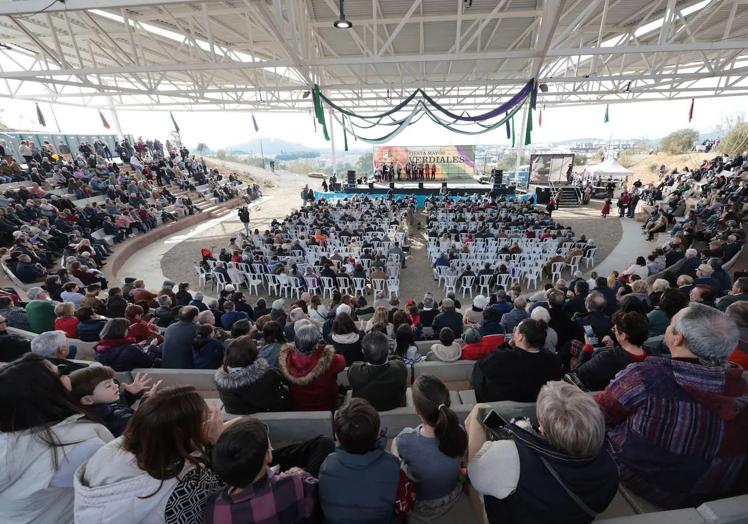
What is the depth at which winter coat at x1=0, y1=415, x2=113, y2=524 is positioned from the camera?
1345mm

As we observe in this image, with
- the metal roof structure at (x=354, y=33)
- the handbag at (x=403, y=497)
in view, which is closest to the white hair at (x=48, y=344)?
the handbag at (x=403, y=497)

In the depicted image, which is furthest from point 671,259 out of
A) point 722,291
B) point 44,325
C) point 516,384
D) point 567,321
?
point 44,325

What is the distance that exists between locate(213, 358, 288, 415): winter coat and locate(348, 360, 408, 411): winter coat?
572mm

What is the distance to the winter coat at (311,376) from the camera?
7.73 feet

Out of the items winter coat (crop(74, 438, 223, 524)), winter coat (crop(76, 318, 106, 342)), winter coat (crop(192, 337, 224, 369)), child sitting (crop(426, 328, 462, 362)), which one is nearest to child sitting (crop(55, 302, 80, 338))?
winter coat (crop(76, 318, 106, 342))

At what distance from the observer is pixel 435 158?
23.0 metres

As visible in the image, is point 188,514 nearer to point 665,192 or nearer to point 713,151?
point 665,192

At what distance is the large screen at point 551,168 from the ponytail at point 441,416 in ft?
68.9

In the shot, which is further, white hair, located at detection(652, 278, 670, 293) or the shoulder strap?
white hair, located at detection(652, 278, 670, 293)

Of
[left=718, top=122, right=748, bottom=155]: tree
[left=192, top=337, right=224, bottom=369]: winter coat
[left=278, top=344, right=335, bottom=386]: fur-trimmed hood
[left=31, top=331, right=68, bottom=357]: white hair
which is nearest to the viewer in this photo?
[left=278, top=344, right=335, bottom=386]: fur-trimmed hood

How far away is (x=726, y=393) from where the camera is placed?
1.42 m

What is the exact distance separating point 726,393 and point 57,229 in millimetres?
13406

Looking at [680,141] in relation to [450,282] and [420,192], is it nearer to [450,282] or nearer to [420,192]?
[420,192]

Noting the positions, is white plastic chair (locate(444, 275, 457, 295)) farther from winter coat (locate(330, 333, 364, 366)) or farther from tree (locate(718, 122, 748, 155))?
tree (locate(718, 122, 748, 155))
